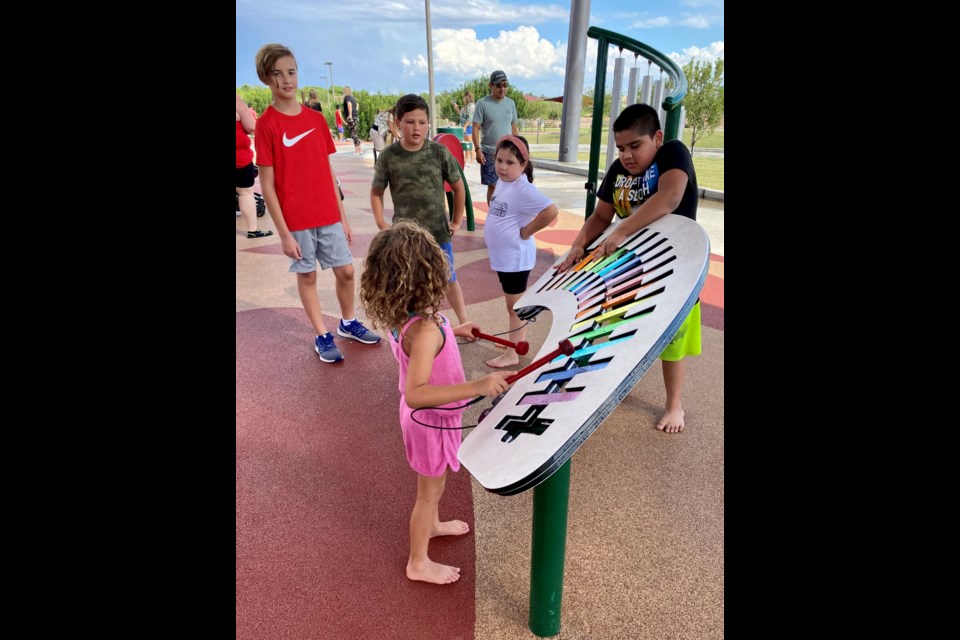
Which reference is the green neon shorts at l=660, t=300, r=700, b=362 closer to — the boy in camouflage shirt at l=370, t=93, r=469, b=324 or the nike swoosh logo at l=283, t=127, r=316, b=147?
the boy in camouflage shirt at l=370, t=93, r=469, b=324

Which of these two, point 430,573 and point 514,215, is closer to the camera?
point 430,573

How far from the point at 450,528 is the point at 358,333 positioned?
7.12ft

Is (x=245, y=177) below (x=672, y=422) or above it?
above

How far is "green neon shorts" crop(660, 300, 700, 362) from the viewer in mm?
2543

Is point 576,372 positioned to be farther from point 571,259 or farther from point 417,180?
point 417,180

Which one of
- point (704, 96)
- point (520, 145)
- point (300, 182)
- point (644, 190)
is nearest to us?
point (644, 190)

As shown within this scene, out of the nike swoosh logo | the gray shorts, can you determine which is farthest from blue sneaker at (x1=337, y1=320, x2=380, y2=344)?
the nike swoosh logo

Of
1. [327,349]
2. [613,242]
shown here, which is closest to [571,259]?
[613,242]

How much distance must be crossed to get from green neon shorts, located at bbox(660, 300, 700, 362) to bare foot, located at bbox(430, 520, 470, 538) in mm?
1230

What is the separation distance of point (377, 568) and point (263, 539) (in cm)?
52

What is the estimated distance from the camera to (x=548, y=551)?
61.7 inches
